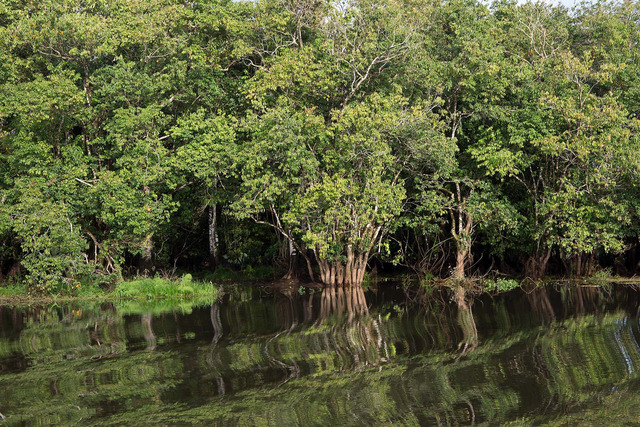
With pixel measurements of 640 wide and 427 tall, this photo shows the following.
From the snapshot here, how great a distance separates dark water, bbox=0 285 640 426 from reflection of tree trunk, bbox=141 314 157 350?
0.20ft

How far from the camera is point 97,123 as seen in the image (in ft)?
87.1

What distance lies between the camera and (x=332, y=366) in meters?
11.4

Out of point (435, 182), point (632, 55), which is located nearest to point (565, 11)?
point (632, 55)

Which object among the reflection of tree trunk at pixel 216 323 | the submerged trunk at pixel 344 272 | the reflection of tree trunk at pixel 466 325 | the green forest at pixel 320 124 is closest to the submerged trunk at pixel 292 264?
the green forest at pixel 320 124

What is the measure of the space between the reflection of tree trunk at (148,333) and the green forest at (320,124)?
238 inches

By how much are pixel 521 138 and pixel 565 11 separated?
7842 millimetres

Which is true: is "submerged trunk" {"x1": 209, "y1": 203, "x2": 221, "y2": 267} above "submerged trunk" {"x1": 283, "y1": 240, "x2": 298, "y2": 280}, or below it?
above

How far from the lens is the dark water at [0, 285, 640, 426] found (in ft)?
28.3

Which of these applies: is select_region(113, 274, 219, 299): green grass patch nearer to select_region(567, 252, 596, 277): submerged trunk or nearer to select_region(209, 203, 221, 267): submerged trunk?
select_region(209, 203, 221, 267): submerged trunk

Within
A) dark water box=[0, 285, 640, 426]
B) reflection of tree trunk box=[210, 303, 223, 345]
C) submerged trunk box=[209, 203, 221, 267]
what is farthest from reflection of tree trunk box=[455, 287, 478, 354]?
submerged trunk box=[209, 203, 221, 267]

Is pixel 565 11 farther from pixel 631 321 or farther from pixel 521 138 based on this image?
pixel 631 321

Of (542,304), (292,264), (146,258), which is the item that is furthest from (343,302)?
(146,258)

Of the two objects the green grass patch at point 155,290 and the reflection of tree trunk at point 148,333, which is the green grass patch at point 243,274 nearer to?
the green grass patch at point 155,290

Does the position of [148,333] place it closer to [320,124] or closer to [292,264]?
[320,124]
